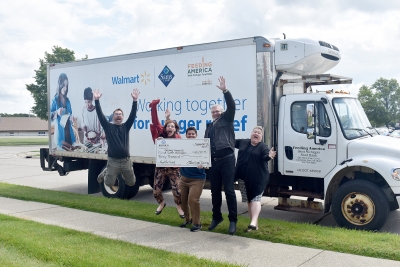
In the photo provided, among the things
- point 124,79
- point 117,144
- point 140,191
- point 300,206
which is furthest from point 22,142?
point 300,206

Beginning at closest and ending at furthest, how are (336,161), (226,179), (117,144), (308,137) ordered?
(226,179)
(336,161)
(308,137)
(117,144)

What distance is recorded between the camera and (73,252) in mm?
5711

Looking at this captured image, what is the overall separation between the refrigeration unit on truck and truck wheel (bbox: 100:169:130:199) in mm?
620

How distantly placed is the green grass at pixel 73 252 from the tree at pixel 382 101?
4983cm

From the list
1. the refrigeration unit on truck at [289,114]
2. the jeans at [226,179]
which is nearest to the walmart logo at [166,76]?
the refrigeration unit on truck at [289,114]

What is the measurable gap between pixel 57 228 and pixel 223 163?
113 inches

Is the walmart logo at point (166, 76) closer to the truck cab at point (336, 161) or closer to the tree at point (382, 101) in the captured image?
the truck cab at point (336, 161)

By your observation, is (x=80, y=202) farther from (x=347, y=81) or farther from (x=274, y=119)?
(x=347, y=81)

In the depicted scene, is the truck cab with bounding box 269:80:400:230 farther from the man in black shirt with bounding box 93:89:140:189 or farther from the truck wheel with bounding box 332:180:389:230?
the man in black shirt with bounding box 93:89:140:189

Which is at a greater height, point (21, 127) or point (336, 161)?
point (21, 127)

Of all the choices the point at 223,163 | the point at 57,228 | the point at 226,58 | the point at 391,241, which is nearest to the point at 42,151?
the point at 57,228

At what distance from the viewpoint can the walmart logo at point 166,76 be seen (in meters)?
9.40

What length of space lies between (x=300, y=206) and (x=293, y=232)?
1.37 m

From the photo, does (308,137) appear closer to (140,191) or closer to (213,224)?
(213,224)
